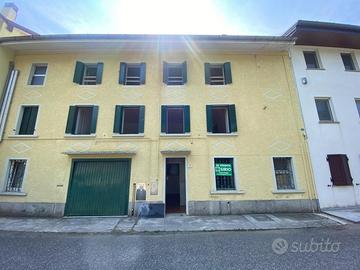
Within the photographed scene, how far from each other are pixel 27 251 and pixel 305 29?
628 inches

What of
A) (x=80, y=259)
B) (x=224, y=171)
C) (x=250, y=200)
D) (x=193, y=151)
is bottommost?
(x=80, y=259)

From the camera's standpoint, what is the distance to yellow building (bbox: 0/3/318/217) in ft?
Result: 29.4

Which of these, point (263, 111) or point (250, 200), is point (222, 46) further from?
point (250, 200)

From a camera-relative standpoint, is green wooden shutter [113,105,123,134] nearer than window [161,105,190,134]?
Yes

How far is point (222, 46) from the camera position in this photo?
10734mm

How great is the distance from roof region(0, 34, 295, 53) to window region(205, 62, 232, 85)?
3.41 ft

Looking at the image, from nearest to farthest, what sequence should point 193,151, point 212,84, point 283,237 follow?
point 283,237, point 193,151, point 212,84

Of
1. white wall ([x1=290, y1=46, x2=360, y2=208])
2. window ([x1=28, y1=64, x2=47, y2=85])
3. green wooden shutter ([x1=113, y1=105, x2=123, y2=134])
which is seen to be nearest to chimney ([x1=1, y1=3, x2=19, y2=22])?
window ([x1=28, y1=64, x2=47, y2=85])

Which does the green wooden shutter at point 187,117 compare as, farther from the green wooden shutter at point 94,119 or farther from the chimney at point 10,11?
the chimney at point 10,11

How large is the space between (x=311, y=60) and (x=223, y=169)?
915cm

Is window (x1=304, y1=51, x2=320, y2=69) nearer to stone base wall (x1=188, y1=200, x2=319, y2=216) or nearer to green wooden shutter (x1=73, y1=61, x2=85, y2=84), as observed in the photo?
stone base wall (x1=188, y1=200, x2=319, y2=216)

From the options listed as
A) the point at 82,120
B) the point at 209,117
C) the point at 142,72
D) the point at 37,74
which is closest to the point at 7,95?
the point at 37,74

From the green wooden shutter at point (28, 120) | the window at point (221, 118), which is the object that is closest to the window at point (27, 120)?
the green wooden shutter at point (28, 120)

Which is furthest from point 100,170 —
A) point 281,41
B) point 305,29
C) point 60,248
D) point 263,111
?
point 305,29
